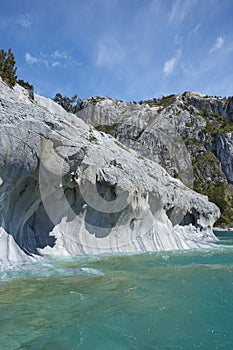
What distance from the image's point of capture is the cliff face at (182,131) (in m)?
86.2

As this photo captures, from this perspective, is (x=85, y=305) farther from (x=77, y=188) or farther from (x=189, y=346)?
(x=77, y=188)

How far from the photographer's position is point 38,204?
47.9ft

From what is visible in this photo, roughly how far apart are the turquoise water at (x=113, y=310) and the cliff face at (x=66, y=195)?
335cm

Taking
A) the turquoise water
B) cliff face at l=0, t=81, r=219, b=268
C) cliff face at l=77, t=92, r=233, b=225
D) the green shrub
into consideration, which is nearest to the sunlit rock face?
cliff face at l=77, t=92, r=233, b=225

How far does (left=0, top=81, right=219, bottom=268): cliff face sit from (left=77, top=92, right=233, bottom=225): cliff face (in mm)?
54690

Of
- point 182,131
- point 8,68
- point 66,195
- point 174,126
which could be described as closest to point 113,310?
point 66,195

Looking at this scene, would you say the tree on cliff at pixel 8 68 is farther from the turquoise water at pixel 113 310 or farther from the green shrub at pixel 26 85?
the turquoise water at pixel 113 310

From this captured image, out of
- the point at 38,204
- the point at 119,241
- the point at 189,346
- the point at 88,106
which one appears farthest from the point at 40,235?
the point at 88,106

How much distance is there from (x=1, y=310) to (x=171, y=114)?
98.9m

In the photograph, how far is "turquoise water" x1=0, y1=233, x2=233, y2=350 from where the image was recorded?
209 inches

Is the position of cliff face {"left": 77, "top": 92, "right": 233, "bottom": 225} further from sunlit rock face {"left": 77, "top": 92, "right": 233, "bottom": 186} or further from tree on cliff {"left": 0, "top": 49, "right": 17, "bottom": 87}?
tree on cliff {"left": 0, "top": 49, "right": 17, "bottom": 87}

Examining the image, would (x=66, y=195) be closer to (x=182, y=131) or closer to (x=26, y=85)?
(x=26, y=85)

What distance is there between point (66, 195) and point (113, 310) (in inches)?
416

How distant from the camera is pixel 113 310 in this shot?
22.4 ft
